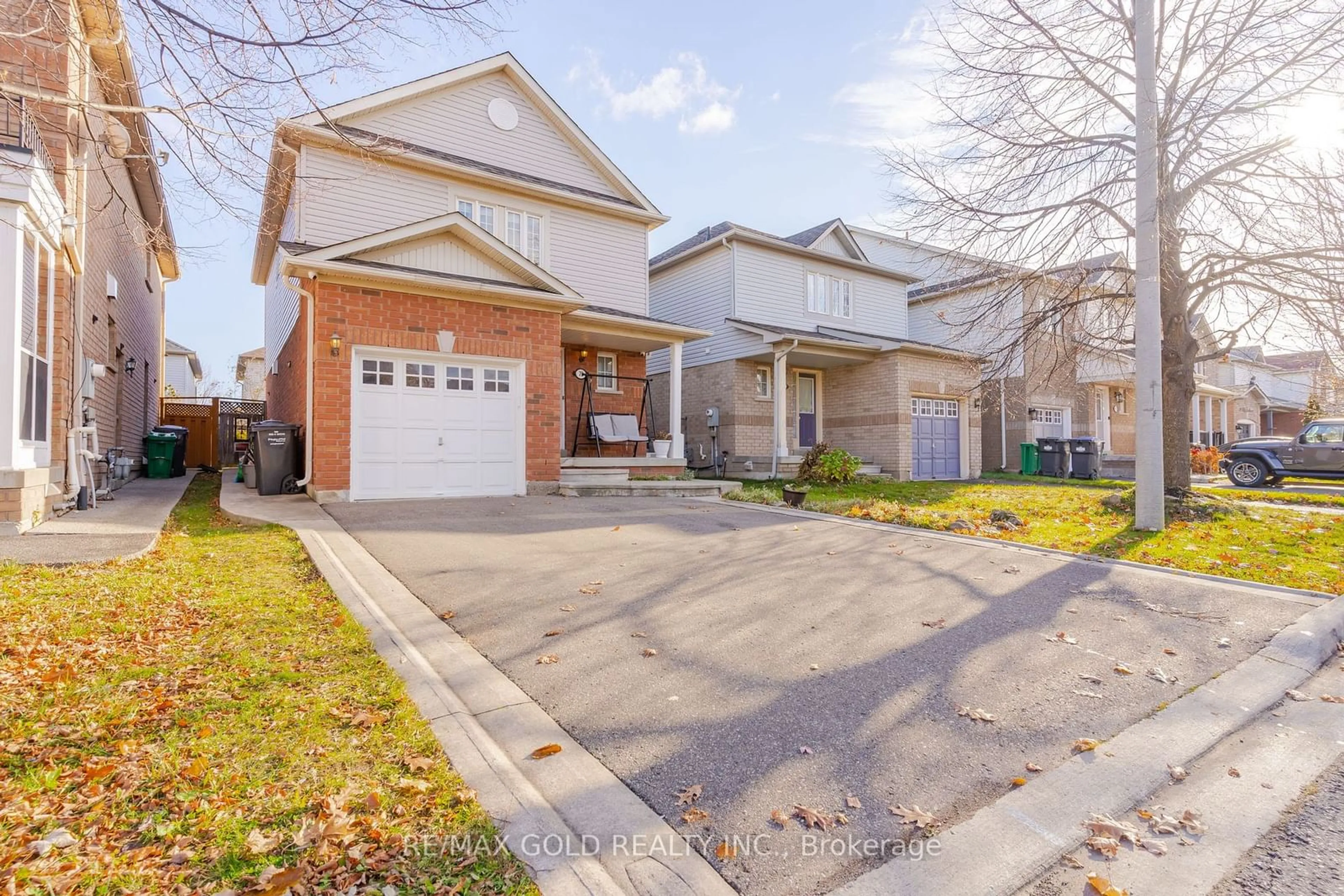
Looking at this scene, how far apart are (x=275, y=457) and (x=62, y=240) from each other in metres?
3.65

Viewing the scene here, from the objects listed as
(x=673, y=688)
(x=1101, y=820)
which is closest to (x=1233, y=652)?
(x=1101, y=820)

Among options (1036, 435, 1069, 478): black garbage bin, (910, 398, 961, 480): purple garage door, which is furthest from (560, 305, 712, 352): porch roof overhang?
(1036, 435, 1069, 478): black garbage bin

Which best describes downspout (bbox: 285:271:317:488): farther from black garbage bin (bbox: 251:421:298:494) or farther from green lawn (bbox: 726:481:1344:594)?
green lawn (bbox: 726:481:1344:594)

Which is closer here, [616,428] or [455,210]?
[455,210]

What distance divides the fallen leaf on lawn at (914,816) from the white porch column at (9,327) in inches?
325

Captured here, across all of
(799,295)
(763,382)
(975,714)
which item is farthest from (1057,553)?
(799,295)

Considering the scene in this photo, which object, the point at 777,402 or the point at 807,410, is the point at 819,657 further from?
the point at 807,410

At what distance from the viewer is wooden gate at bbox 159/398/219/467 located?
17.5 m

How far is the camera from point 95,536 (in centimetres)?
622

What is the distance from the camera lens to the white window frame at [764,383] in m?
16.9

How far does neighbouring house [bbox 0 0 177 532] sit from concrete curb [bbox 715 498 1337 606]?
787cm

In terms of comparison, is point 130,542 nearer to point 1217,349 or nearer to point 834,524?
point 834,524

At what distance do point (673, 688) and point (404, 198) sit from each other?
11.9 metres

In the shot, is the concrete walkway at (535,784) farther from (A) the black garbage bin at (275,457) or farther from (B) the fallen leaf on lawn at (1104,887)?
(A) the black garbage bin at (275,457)
